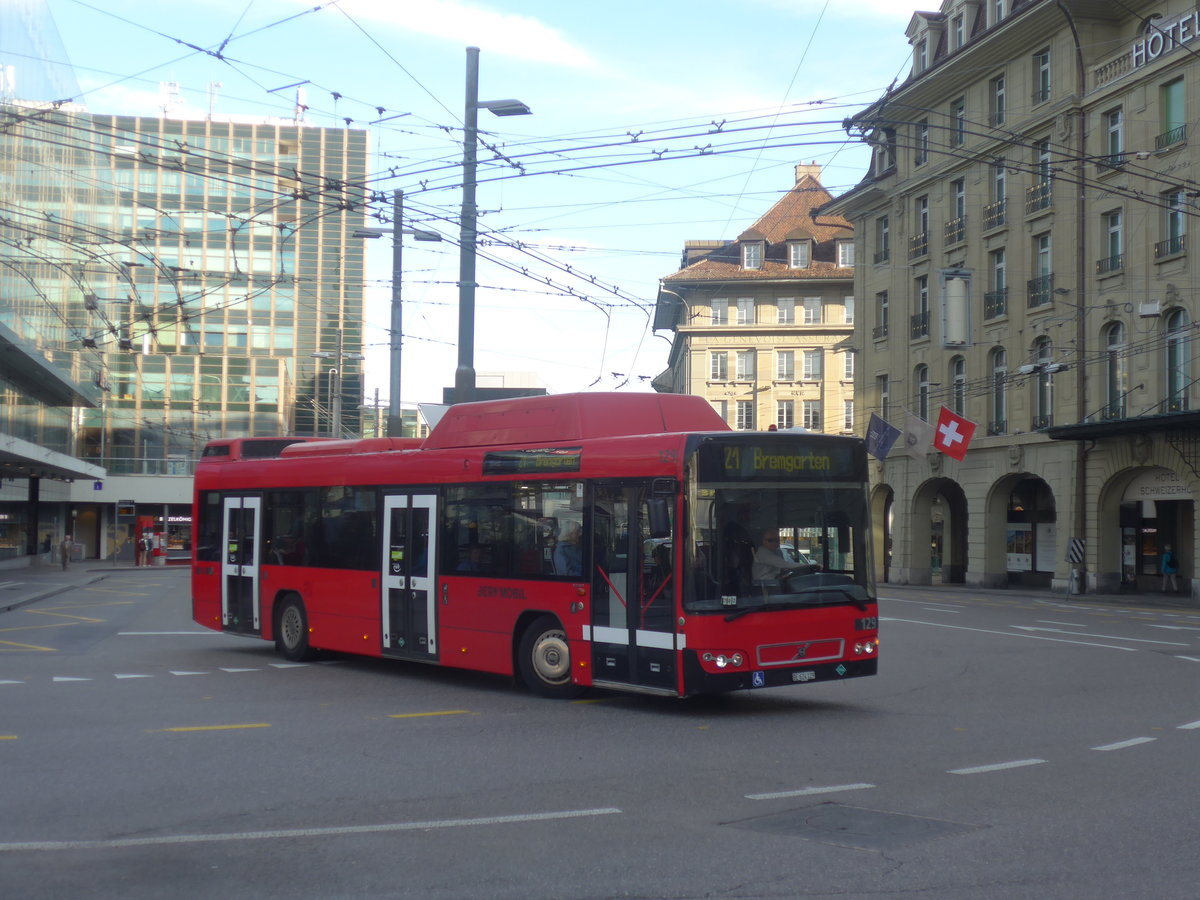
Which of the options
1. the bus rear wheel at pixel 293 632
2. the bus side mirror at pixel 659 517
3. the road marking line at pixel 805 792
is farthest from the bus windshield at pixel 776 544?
the bus rear wheel at pixel 293 632

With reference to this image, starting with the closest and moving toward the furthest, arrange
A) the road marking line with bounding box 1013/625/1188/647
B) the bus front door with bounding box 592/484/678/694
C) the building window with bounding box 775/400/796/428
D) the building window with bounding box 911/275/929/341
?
the bus front door with bounding box 592/484/678/694 → the road marking line with bounding box 1013/625/1188/647 → the building window with bounding box 911/275/929/341 → the building window with bounding box 775/400/796/428

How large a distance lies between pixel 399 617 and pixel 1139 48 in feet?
101

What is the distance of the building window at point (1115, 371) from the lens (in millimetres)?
37625

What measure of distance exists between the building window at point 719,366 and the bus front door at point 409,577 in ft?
198

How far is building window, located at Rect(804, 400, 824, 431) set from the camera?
74062 mm

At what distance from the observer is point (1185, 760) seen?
948 cm

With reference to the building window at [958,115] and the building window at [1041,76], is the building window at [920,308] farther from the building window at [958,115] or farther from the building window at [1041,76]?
the building window at [1041,76]

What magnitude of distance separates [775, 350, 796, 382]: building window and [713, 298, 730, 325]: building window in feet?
11.2

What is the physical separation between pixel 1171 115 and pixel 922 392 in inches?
572

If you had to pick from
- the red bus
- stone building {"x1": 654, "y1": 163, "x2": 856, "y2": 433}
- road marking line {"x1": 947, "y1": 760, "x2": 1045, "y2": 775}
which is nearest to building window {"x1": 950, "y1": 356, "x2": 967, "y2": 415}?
stone building {"x1": 654, "y1": 163, "x2": 856, "y2": 433}

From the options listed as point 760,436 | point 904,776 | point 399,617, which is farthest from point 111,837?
point 399,617

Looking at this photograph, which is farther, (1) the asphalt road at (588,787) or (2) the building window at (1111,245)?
Answer: (2) the building window at (1111,245)

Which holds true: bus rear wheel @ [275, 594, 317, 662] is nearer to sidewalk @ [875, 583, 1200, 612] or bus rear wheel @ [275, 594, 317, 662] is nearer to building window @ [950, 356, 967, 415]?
sidewalk @ [875, 583, 1200, 612]

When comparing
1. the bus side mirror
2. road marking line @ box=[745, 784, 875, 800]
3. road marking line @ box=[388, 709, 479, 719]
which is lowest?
road marking line @ box=[388, 709, 479, 719]
